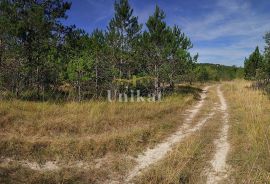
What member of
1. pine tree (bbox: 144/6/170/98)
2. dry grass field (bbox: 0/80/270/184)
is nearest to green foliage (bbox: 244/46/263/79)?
pine tree (bbox: 144/6/170/98)

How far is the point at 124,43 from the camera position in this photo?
874 inches

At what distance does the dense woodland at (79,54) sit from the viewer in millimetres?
13562

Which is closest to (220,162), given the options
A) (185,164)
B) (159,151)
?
(185,164)

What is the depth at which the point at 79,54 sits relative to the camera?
21.2 m

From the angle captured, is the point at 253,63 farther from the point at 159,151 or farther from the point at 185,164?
the point at 185,164

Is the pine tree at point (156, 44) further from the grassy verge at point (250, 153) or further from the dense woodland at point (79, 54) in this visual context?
the grassy verge at point (250, 153)

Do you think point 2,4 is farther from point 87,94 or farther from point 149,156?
point 149,156

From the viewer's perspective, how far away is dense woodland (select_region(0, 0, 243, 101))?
44.5 feet

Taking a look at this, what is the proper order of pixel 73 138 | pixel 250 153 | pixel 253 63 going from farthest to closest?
pixel 253 63 < pixel 73 138 < pixel 250 153

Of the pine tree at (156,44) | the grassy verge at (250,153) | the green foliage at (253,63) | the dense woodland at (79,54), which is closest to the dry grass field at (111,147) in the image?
the grassy verge at (250,153)

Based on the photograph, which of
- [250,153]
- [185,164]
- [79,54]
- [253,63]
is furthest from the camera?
[253,63]

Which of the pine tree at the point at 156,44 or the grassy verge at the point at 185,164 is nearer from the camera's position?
the grassy verge at the point at 185,164

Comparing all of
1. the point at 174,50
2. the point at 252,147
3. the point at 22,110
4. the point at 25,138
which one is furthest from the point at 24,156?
the point at 174,50

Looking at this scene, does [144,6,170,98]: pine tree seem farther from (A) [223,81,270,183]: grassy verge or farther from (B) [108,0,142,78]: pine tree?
(A) [223,81,270,183]: grassy verge
